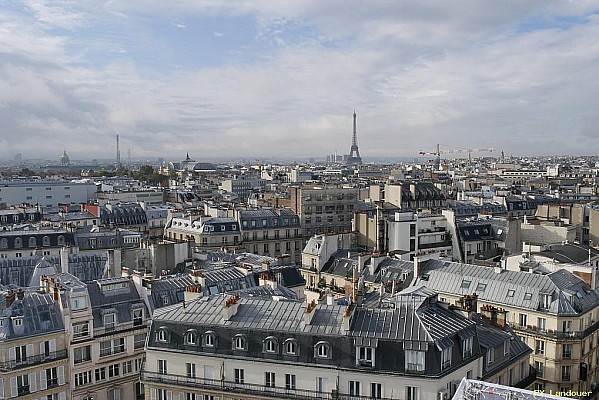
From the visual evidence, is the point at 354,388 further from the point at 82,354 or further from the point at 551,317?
the point at 551,317

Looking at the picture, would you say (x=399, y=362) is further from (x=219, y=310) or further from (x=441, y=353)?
(x=219, y=310)

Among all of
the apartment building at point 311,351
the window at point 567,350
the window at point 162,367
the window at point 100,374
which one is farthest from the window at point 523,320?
the window at point 100,374

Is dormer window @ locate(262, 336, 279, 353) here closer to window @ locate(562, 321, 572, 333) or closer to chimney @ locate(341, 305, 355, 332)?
chimney @ locate(341, 305, 355, 332)

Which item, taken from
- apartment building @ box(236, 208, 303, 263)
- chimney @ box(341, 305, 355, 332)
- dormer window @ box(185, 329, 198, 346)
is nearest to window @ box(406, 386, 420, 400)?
chimney @ box(341, 305, 355, 332)

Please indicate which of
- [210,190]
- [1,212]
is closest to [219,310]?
[1,212]

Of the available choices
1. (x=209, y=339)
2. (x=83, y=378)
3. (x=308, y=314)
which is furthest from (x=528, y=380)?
(x=83, y=378)

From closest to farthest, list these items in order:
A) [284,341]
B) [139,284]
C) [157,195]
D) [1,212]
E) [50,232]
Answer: [284,341]
[139,284]
[50,232]
[1,212]
[157,195]

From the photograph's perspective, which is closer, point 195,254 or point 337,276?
point 337,276
